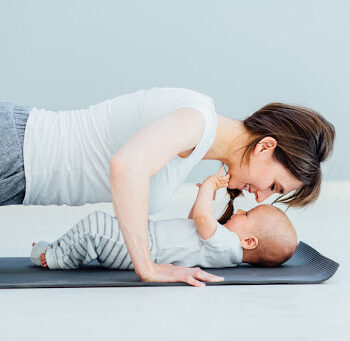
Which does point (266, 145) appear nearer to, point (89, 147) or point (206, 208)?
point (206, 208)

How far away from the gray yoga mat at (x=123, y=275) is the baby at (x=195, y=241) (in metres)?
0.05

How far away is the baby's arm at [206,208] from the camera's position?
237 centimetres

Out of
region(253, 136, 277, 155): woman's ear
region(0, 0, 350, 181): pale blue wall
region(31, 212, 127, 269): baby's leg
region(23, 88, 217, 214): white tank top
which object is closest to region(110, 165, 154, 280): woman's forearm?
region(23, 88, 217, 214): white tank top

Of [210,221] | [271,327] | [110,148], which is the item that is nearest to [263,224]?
[210,221]

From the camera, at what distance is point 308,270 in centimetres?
240

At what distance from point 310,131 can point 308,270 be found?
520 mm

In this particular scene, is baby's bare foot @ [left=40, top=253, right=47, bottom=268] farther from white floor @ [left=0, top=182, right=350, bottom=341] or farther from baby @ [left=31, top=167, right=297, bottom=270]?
white floor @ [left=0, top=182, right=350, bottom=341]

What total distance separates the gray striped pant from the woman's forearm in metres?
0.42

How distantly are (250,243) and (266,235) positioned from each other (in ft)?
0.23

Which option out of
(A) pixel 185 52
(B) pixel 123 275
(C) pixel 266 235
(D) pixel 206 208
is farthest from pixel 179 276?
(A) pixel 185 52

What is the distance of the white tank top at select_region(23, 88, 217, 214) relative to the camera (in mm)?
2182

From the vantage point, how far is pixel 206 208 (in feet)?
7.86

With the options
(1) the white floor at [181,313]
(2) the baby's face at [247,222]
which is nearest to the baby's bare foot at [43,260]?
(1) the white floor at [181,313]

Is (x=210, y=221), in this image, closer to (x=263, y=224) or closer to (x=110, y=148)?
(x=263, y=224)
